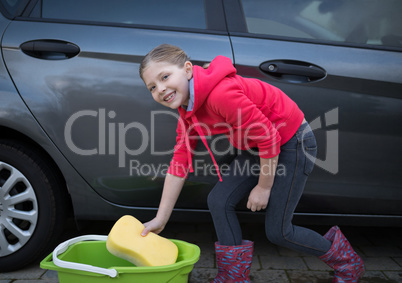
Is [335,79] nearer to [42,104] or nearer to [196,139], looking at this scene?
[196,139]

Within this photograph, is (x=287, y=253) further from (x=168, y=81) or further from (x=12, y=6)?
(x=12, y=6)

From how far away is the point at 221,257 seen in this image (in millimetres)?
1908

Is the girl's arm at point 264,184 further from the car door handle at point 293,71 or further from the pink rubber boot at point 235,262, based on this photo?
the car door handle at point 293,71

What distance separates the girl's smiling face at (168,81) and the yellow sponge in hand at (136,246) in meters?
0.51

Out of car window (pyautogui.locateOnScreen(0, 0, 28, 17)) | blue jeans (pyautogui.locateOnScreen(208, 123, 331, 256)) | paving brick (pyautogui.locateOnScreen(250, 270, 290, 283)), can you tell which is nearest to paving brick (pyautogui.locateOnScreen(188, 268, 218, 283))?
paving brick (pyautogui.locateOnScreen(250, 270, 290, 283))

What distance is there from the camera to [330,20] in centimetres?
224

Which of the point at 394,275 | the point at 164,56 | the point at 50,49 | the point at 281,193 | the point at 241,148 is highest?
the point at 50,49

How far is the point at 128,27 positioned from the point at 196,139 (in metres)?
0.66

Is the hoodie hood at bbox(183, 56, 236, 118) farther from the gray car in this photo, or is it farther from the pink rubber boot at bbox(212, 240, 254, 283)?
the pink rubber boot at bbox(212, 240, 254, 283)

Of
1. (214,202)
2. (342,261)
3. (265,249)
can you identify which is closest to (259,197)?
(214,202)

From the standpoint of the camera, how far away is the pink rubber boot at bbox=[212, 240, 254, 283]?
1.88 metres

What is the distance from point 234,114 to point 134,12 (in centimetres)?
91

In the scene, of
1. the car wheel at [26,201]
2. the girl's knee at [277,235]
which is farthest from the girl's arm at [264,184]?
the car wheel at [26,201]

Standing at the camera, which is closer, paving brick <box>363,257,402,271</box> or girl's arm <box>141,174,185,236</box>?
girl's arm <box>141,174,185,236</box>
